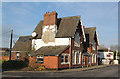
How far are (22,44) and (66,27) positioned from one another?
11938 mm

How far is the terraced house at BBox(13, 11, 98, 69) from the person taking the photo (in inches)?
898

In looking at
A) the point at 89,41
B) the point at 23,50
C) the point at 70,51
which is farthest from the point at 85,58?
the point at 23,50

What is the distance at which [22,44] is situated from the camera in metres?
33.7

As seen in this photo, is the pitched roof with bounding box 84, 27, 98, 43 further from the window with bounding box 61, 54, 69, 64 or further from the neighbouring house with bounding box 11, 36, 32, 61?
the neighbouring house with bounding box 11, 36, 32, 61

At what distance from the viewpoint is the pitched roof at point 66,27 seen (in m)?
26.2

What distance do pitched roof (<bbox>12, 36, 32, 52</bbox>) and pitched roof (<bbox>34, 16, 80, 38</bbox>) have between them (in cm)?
423

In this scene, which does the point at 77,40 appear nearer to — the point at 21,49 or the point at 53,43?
the point at 53,43

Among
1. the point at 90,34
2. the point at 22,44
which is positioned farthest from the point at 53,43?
the point at 90,34

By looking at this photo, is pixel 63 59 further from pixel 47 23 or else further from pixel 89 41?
pixel 89 41

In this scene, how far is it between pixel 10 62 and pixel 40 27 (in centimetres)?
944

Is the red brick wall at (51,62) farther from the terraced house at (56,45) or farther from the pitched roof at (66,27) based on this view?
the pitched roof at (66,27)

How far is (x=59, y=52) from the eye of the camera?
22359 millimetres

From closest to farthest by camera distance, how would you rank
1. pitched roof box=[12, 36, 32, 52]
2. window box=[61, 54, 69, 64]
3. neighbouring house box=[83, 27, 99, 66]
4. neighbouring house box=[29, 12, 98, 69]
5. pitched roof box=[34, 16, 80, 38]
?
1. neighbouring house box=[29, 12, 98, 69]
2. window box=[61, 54, 69, 64]
3. pitched roof box=[34, 16, 80, 38]
4. pitched roof box=[12, 36, 32, 52]
5. neighbouring house box=[83, 27, 99, 66]

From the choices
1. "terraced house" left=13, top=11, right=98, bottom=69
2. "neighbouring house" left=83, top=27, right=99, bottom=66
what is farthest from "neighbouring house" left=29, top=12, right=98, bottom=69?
"neighbouring house" left=83, top=27, right=99, bottom=66
